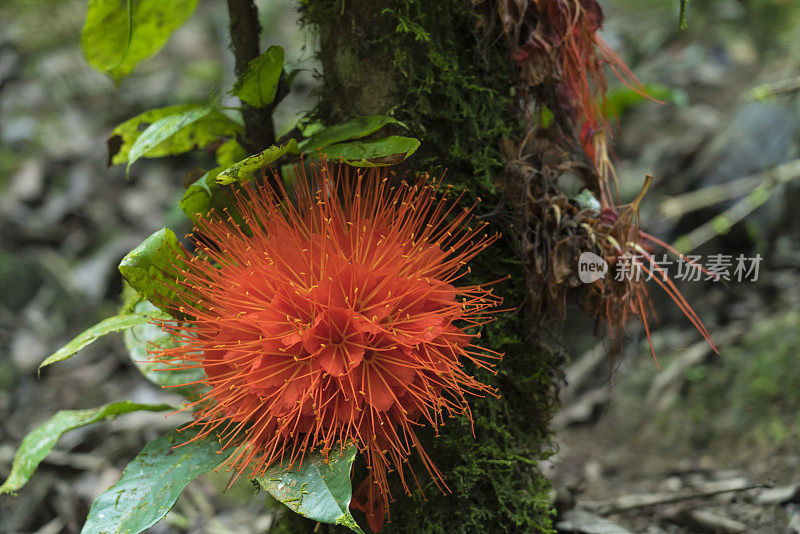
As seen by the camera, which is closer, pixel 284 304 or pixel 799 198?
pixel 284 304

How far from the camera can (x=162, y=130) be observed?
46.8 inches

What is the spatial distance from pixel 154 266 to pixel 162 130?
→ 0.27 metres

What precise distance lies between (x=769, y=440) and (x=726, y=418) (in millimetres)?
258

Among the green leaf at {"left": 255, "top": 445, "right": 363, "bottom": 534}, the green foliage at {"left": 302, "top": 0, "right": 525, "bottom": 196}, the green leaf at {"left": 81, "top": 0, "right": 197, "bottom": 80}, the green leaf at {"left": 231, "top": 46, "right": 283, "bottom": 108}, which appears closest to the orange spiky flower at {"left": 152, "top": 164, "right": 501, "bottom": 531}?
the green leaf at {"left": 255, "top": 445, "right": 363, "bottom": 534}

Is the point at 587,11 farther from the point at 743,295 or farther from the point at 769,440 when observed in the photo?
the point at 743,295

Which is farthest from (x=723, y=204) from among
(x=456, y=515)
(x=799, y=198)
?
(x=456, y=515)

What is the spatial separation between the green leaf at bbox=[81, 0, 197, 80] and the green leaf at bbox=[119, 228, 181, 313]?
0.46 m

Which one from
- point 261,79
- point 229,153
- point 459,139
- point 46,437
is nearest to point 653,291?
point 459,139

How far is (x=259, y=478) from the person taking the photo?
41.6 inches

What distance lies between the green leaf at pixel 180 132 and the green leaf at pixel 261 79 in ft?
0.30

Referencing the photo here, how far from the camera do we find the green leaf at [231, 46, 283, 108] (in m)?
1.16

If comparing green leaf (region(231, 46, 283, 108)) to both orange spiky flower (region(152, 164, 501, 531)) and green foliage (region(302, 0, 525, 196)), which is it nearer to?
green foliage (region(302, 0, 525, 196))

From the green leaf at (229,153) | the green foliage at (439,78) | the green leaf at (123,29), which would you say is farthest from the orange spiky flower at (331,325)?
the green leaf at (123,29)

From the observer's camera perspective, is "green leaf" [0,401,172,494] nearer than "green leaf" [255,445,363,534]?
No
